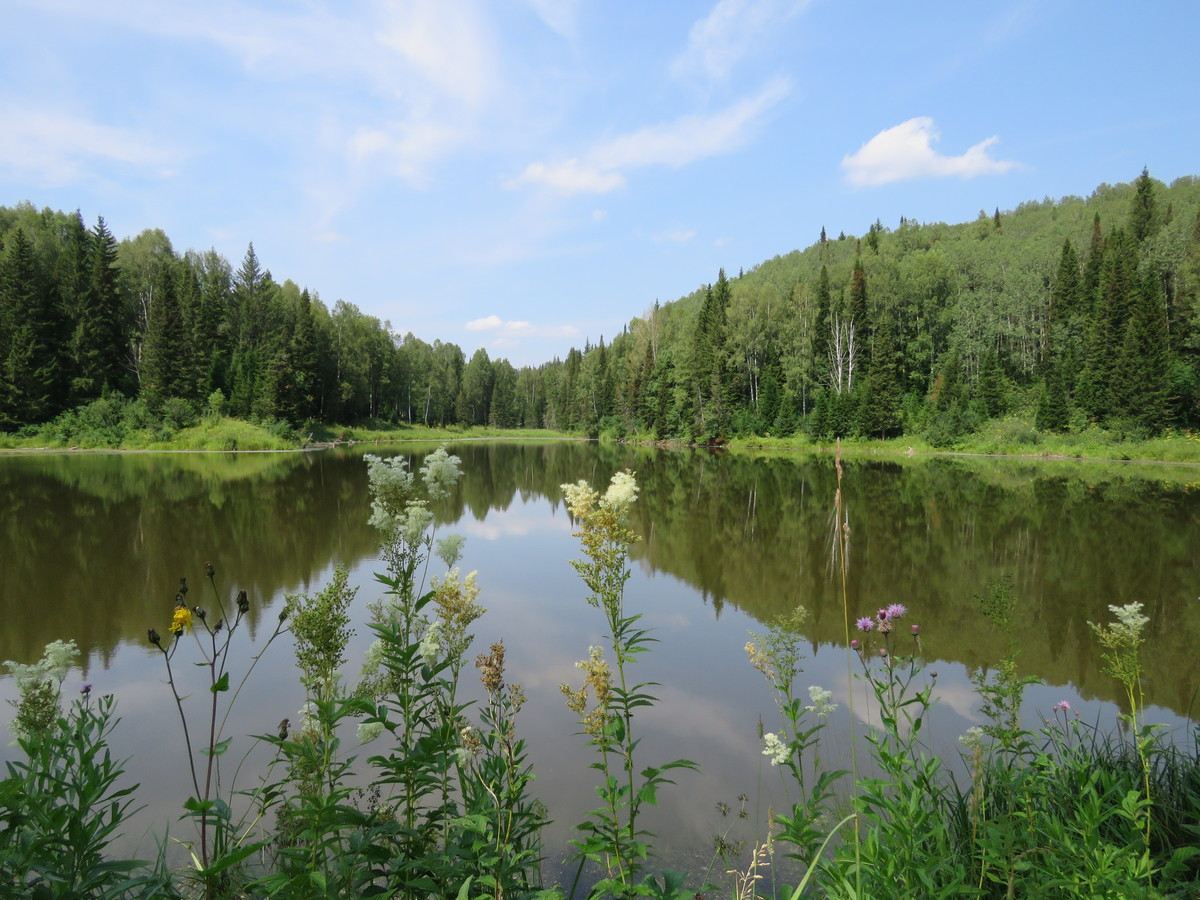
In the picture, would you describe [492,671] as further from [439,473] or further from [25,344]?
[25,344]

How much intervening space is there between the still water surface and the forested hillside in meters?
27.6

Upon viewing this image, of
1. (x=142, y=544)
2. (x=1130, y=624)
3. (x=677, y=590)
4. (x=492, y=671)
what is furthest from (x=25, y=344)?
(x=1130, y=624)

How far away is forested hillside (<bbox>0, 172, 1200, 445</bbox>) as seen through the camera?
42406 mm

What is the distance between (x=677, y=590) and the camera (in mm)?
10258

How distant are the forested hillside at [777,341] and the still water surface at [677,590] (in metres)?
27.6

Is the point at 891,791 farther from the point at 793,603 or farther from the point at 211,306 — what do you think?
the point at 211,306

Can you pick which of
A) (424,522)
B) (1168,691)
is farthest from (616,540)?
(1168,691)

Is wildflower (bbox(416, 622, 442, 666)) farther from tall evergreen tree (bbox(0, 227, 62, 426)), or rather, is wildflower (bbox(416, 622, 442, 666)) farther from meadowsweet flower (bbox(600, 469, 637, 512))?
tall evergreen tree (bbox(0, 227, 62, 426))

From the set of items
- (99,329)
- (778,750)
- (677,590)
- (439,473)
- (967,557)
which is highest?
(99,329)

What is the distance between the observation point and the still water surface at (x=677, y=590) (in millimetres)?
5293

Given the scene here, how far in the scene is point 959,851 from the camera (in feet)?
9.91

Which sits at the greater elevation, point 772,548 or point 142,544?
point 142,544

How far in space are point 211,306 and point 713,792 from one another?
63.4m

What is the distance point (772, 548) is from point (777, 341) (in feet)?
168
